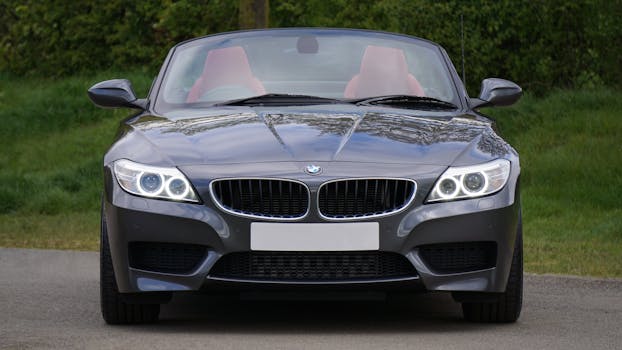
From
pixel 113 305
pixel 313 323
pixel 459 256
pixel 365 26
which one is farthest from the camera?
pixel 365 26

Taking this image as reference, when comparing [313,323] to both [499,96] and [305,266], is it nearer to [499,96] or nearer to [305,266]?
[305,266]

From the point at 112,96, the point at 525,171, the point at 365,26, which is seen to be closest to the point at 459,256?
the point at 112,96

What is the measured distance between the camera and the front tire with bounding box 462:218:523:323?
7453mm

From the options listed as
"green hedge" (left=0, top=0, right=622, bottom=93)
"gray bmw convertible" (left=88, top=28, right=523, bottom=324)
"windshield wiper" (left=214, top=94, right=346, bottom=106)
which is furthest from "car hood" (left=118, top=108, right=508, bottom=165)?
"green hedge" (left=0, top=0, right=622, bottom=93)

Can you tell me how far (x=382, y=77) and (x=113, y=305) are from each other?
2031 millimetres

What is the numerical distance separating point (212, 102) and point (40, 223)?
7.87 m

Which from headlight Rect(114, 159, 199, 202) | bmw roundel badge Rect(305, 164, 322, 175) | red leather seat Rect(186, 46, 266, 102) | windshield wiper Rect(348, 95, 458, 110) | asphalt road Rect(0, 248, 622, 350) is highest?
bmw roundel badge Rect(305, 164, 322, 175)

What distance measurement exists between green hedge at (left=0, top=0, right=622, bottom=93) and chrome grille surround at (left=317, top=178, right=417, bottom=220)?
13200mm

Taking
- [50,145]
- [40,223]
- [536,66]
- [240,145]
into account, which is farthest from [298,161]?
[50,145]

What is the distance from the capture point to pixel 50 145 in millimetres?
22016

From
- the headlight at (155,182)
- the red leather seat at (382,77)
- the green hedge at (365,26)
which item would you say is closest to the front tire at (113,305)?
the headlight at (155,182)

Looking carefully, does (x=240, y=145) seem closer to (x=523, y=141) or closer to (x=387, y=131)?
(x=387, y=131)

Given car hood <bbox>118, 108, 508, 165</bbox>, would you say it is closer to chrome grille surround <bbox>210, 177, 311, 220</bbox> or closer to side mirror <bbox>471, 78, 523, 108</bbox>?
chrome grille surround <bbox>210, 177, 311, 220</bbox>

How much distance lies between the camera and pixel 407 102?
8352 mm
